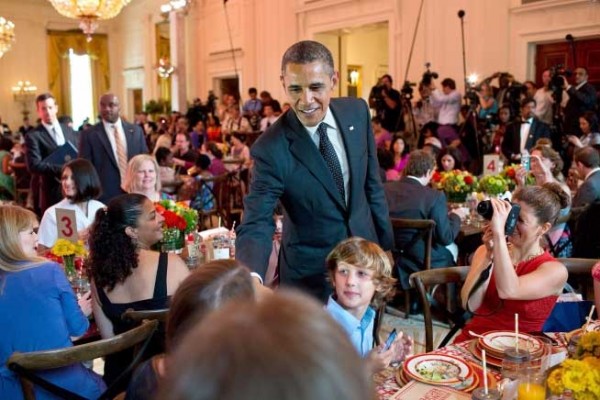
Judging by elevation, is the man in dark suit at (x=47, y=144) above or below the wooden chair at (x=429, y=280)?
above

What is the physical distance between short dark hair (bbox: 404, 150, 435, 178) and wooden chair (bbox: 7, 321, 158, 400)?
254 centimetres

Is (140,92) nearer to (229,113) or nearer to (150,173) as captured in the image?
(229,113)

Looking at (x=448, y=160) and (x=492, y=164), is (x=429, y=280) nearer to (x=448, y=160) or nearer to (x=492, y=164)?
(x=492, y=164)

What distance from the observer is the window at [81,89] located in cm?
1970

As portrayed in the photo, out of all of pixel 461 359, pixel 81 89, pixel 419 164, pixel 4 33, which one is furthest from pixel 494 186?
pixel 81 89

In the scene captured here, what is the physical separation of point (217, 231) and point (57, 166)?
7.60 ft

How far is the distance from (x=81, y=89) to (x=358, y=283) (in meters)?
19.8

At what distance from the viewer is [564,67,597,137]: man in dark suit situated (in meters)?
7.45

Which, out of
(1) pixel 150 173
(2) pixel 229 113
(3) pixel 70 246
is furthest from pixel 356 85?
(3) pixel 70 246

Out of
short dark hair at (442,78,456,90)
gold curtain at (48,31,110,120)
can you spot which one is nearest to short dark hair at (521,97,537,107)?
short dark hair at (442,78,456,90)

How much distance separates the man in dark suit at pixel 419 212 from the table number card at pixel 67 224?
2032 millimetres

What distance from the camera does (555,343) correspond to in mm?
1890

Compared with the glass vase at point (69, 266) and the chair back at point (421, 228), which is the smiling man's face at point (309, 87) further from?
the chair back at point (421, 228)

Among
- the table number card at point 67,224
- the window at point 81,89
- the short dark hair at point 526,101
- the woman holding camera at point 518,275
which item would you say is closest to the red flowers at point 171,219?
the table number card at point 67,224
